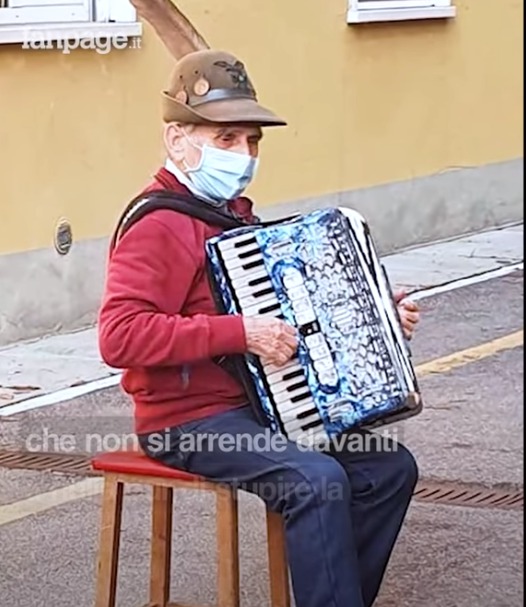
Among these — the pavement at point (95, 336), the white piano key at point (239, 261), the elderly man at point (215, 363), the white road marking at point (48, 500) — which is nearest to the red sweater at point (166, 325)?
the elderly man at point (215, 363)

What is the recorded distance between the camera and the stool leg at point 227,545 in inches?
162

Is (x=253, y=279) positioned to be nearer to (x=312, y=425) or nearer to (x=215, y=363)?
(x=215, y=363)

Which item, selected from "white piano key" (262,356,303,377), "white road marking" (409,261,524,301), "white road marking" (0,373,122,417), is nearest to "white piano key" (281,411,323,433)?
"white piano key" (262,356,303,377)

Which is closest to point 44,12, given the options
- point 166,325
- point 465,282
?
point 465,282

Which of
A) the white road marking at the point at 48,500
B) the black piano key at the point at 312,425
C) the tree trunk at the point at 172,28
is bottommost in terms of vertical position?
the white road marking at the point at 48,500

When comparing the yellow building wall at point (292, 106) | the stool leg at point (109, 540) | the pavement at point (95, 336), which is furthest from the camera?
the yellow building wall at point (292, 106)

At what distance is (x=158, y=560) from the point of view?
4438 mm

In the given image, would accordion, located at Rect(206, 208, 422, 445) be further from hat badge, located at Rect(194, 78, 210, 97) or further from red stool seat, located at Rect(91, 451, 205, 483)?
hat badge, located at Rect(194, 78, 210, 97)

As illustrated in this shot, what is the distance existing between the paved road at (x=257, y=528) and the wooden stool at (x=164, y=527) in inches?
22.8

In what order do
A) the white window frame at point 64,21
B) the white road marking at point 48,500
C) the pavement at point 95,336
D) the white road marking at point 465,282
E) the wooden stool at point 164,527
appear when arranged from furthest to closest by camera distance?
the white road marking at point 465,282 < the white window frame at point 64,21 < the pavement at point 95,336 < the white road marking at point 48,500 < the wooden stool at point 164,527

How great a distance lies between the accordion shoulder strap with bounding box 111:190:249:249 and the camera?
4.07m

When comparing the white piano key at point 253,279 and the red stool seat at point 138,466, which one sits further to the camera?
the red stool seat at point 138,466

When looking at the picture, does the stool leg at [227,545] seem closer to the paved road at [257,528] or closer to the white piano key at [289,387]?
the white piano key at [289,387]

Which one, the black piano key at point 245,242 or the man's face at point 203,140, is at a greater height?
the man's face at point 203,140
